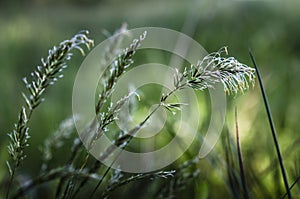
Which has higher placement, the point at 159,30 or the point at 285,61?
the point at 159,30

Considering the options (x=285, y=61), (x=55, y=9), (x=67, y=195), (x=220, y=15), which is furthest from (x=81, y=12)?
(x=67, y=195)

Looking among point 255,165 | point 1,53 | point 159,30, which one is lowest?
point 255,165

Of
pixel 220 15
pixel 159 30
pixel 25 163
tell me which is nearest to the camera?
pixel 25 163

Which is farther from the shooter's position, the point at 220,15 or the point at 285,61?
the point at 220,15

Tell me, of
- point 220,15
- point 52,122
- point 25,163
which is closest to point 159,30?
point 220,15

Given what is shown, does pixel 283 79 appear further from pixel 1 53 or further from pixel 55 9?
pixel 55 9

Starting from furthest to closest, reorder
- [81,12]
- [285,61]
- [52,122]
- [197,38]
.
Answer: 1. [81,12]
2. [197,38]
3. [285,61]
4. [52,122]

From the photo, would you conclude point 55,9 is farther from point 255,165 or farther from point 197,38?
point 255,165
